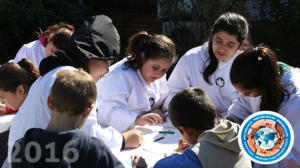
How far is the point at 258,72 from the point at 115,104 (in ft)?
3.59

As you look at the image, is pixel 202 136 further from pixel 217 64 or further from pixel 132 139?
pixel 217 64

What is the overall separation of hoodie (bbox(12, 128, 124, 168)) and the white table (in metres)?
0.52

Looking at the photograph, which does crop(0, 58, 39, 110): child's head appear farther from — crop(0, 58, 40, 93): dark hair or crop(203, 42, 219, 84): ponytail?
crop(203, 42, 219, 84): ponytail

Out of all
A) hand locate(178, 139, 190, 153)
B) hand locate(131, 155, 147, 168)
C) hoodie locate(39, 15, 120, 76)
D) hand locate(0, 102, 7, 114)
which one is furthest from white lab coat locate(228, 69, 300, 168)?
hand locate(0, 102, 7, 114)

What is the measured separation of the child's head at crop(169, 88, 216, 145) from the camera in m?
1.69

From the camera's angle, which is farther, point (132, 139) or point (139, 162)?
point (132, 139)

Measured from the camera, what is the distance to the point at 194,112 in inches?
66.4

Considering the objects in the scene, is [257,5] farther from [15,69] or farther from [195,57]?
[15,69]

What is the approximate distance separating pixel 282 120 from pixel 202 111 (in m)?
0.35

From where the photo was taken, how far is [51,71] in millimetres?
1853

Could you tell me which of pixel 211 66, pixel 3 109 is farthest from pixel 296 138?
pixel 3 109

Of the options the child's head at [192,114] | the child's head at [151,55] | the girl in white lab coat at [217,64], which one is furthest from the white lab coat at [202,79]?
the child's head at [192,114]

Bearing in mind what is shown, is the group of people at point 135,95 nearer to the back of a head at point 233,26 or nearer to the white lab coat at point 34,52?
the back of a head at point 233,26

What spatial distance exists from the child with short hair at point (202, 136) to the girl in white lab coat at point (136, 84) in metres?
0.87
